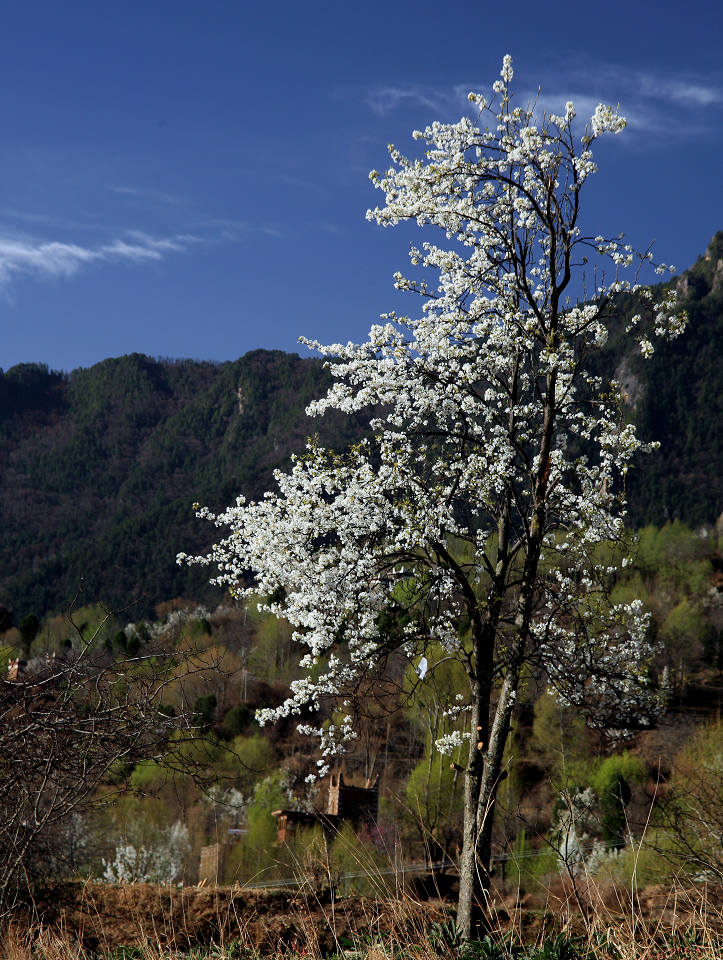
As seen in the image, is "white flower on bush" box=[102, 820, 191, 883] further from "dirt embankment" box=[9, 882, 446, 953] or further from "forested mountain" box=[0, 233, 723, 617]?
"forested mountain" box=[0, 233, 723, 617]

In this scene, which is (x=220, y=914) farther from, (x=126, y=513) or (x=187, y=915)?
(x=126, y=513)

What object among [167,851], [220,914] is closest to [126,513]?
[167,851]

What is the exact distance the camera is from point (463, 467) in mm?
9812

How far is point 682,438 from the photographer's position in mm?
145125

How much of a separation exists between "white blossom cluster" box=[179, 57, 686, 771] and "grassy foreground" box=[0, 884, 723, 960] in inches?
86.1

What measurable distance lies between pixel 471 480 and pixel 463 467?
18cm

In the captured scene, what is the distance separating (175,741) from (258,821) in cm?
3561

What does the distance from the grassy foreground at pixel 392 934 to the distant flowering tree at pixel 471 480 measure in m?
1.62

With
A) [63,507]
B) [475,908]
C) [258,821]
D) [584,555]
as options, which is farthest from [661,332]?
[63,507]

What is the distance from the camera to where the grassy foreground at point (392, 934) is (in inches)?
217

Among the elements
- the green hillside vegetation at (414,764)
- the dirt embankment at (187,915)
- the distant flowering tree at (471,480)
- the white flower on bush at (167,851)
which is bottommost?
the white flower on bush at (167,851)

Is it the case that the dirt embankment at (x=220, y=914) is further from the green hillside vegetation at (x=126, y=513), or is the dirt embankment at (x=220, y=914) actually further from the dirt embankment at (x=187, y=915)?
the green hillside vegetation at (x=126, y=513)

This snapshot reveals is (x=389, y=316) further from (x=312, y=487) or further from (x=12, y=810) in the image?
(x=12, y=810)

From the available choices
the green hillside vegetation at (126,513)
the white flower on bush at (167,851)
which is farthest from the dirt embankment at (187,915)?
the green hillside vegetation at (126,513)
